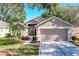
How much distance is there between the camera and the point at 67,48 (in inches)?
212

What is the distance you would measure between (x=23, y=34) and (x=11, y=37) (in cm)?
29

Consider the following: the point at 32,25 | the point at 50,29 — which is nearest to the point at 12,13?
the point at 32,25

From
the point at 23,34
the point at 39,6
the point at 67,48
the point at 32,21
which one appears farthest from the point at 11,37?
the point at 67,48

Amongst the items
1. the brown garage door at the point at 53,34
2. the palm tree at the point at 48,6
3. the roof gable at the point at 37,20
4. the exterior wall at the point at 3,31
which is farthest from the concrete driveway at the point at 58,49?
the exterior wall at the point at 3,31

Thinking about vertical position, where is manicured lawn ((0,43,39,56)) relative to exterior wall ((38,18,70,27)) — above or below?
below

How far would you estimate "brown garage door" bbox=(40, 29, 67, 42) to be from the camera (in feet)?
17.9

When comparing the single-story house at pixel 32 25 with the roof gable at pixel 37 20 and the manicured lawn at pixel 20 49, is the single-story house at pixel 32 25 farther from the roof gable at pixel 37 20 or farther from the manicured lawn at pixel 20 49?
the manicured lawn at pixel 20 49

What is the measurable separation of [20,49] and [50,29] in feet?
2.79

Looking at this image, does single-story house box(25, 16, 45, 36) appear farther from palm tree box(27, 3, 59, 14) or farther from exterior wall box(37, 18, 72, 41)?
palm tree box(27, 3, 59, 14)

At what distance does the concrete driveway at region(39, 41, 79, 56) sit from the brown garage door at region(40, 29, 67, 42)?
124 mm

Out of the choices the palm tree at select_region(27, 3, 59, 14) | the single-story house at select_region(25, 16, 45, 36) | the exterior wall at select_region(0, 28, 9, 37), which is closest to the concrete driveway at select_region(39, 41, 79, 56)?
the single-story house at select_region(25, 16, 45, 36)

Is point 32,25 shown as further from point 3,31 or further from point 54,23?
point 3,31

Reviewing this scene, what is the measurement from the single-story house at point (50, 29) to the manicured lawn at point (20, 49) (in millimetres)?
288

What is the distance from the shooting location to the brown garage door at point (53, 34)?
17.9ft
